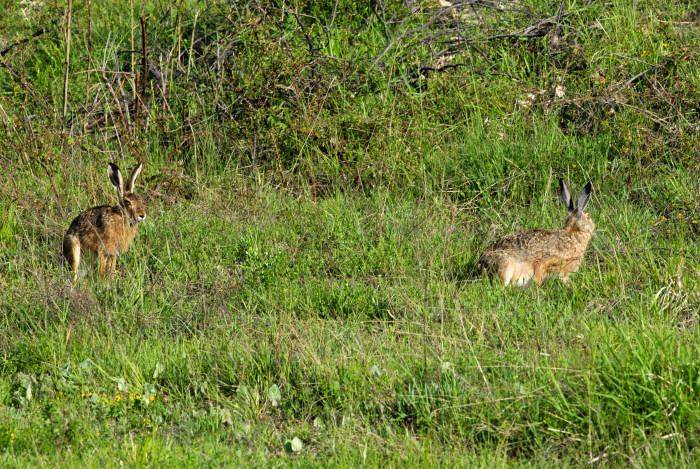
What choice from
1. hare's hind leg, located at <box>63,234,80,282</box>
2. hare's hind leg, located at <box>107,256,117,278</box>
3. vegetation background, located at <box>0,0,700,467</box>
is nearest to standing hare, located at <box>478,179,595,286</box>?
vegetation background, located at <box>0,0,700,467</box>

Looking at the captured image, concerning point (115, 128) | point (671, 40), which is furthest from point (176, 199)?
point (671, 40)

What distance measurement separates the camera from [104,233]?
613 cm

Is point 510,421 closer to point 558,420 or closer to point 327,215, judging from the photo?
point 558,420

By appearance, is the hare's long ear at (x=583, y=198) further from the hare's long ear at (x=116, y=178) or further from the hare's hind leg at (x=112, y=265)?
the hare's long ear at (x=116, y=178)

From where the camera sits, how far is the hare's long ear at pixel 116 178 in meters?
6.64

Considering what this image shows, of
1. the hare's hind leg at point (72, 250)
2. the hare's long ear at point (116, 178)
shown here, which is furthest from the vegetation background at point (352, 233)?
the hare's long ear at point (116, 178)

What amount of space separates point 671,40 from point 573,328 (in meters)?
4.84

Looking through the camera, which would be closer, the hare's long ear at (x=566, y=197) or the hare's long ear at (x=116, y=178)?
the hare's long ear at (x=566, y=197)

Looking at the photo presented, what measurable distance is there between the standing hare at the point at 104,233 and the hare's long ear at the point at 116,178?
0.21 meters

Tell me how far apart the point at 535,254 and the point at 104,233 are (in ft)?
10.4

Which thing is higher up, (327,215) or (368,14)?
A: (368,14)

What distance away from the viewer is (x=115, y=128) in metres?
7.52

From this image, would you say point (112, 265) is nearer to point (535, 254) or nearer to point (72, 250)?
point (72, 250)

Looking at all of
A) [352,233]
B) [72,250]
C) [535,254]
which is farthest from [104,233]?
[535,254]
